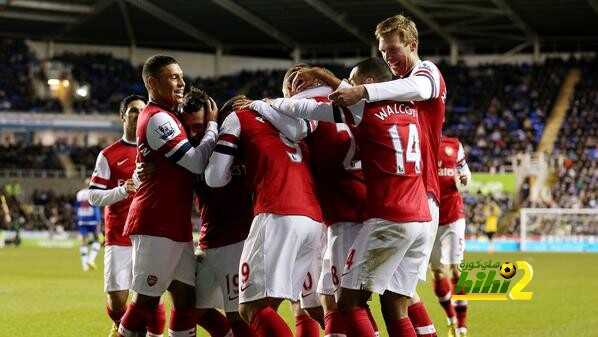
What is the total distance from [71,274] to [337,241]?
569 inches

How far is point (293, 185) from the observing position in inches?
226

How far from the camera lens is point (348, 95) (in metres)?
5.36

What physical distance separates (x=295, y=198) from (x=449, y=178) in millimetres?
4676

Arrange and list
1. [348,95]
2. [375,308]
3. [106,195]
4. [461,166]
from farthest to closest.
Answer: [375,308], [461,166], [106,195], [348,95]

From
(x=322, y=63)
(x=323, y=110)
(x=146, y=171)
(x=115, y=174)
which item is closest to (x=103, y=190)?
(x=115, y=174)

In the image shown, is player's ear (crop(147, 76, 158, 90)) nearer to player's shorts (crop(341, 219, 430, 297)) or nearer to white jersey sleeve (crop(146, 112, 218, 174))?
white jersey sleeve (crop(146, 112, 218, 174))

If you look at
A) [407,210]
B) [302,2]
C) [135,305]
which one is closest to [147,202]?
[135,305]

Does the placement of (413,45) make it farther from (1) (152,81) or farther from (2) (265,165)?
(1) (152,81)

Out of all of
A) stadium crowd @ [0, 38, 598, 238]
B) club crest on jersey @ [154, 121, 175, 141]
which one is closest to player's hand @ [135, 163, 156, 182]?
club crest on jersey @ [154, 121, 175, 141]

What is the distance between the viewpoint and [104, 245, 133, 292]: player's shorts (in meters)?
8.09

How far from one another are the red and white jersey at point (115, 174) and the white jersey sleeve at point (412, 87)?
10.5ft

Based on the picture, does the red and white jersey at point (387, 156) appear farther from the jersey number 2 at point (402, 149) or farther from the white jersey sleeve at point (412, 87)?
the white jersey sleeve at point (412, 87)

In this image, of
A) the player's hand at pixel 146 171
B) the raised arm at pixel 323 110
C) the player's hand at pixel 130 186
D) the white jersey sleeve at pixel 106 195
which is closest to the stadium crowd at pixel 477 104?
the white jersey sleeve at pixel 106 195

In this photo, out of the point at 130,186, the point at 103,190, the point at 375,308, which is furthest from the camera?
the point at 375,308
